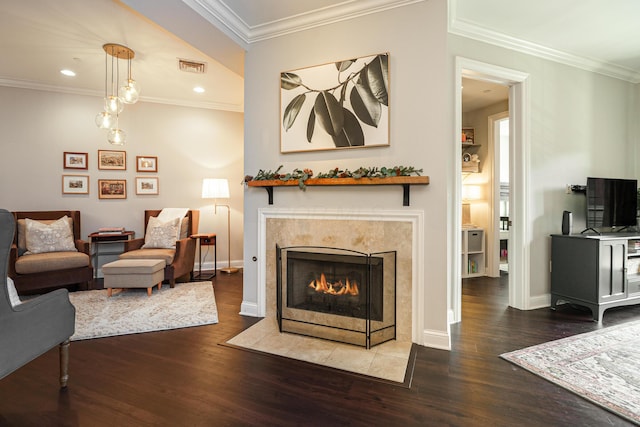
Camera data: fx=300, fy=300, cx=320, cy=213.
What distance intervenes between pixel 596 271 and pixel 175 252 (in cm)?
510

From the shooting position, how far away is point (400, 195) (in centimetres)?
263

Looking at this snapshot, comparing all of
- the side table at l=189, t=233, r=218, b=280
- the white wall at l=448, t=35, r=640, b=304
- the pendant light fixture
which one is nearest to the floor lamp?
the side table at l=189, t=233, r=218, b=280

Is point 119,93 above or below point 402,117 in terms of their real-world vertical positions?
above

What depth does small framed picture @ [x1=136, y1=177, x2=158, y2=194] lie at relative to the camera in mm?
5130

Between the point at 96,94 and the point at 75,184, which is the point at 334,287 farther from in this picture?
the point at 96,94

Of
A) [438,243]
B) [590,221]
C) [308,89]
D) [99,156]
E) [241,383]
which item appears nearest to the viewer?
[241,383]

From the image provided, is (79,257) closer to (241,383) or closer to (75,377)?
(75,377)

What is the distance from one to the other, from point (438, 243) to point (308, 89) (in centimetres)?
188

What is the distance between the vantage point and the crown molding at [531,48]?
2.99 meters

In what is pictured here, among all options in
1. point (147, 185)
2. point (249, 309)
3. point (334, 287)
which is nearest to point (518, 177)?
point (334, 287)

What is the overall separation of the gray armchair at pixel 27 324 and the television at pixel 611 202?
16.2 feet

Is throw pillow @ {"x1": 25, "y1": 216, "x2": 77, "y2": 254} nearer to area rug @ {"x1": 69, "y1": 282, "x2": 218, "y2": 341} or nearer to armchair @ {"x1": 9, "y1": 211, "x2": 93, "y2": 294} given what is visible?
armchair @ {"x1": 9, "y1": 211, "x2": 93, "y2": 294}

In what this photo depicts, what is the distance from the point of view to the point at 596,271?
3.05 meters

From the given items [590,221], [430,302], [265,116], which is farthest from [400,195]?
[590,221]
